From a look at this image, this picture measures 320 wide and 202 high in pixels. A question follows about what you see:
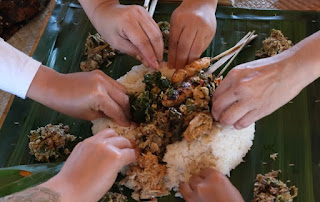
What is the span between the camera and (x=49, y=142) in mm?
2197

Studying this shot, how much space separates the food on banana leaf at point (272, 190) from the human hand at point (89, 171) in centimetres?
72

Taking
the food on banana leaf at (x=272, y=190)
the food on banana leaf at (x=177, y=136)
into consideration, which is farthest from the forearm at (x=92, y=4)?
the food on banana leaf at (x=272, y=190)

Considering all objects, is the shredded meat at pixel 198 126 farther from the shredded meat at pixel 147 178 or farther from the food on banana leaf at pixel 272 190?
the food on banana leaf at pixel 272 190

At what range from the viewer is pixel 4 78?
1990mm

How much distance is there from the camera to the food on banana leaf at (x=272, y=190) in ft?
6.26

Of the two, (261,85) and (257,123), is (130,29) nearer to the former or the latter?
(261,85)

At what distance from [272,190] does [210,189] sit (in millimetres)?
349

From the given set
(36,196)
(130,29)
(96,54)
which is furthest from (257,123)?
(36,196)

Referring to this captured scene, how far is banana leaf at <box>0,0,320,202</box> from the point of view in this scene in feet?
6.76

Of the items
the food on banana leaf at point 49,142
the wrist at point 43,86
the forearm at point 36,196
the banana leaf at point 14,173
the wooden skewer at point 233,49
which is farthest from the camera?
the wooden skewer at point 233,49

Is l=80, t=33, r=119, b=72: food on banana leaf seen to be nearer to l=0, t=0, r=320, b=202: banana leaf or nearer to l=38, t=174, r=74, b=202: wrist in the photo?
l=0, t=0, r=320, b=202: banana leaf

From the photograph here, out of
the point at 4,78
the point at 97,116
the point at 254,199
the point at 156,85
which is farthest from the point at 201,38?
the point at 4,78

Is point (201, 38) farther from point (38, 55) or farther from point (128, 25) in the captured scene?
point (38, 55)

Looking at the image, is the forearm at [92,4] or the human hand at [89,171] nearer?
the human hand at [89,171]
